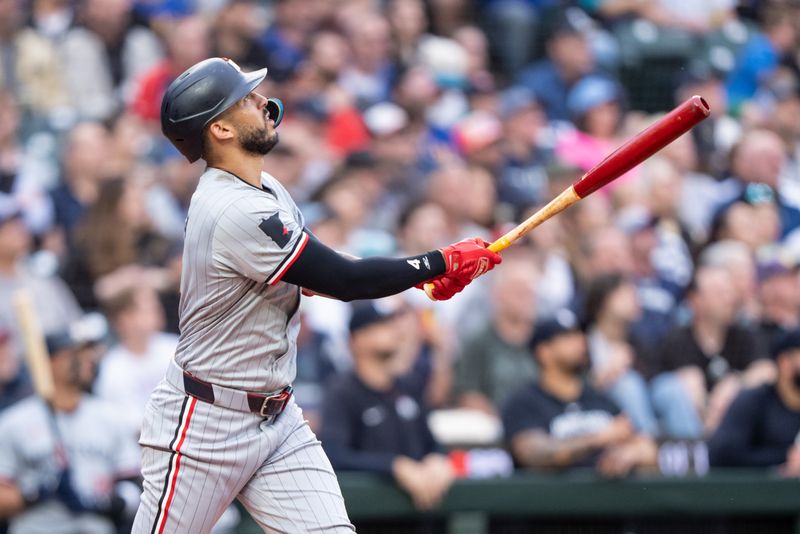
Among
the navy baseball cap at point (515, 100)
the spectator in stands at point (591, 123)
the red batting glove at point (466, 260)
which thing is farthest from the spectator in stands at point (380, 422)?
the navy baseball cap at point (515, 100)

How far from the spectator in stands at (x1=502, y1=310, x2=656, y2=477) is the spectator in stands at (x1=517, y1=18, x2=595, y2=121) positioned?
154 inches

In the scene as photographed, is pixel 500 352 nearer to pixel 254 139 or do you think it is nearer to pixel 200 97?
pixel 254 139

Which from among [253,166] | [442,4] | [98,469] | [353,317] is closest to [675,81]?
[442,4]

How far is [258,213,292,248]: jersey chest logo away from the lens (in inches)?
137

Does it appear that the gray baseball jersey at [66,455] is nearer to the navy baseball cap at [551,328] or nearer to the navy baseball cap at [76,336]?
the navy baseball cap at [76,336]

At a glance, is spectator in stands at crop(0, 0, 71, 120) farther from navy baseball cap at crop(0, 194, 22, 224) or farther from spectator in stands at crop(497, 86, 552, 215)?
spectator in stands at crop(497, 86, 552, 215)

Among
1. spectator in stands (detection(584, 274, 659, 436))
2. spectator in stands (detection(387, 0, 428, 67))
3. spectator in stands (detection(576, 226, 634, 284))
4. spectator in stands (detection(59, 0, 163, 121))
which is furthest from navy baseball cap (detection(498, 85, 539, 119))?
spectator in stands (detection(59, 0, 163, 121))

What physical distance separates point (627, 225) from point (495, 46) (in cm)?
280

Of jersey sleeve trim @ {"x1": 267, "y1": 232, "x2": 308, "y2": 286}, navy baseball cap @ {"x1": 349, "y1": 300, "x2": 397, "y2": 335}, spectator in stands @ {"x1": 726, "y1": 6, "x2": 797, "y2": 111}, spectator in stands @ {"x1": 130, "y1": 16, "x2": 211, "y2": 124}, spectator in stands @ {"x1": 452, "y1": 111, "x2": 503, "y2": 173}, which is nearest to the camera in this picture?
jersey sleeve trim @ {"x1": 267, "y1": 232, "x2": 308, "y2": 286}

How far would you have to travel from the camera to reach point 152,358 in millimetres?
6113

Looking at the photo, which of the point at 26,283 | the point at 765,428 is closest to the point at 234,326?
the point at 26,283

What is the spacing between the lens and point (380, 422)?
5527 millimetres

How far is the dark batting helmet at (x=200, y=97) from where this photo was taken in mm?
3584

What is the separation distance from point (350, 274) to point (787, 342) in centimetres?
341
